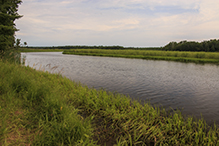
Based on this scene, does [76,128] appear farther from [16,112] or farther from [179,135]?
[179,135]

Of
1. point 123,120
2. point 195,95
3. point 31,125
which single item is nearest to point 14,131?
point 31,125

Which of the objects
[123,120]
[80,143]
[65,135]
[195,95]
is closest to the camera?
[80,143]

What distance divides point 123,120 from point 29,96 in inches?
155

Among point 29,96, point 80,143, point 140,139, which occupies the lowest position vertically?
point 140,139

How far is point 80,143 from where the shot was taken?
3.34m

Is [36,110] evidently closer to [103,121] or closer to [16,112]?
[16,112]

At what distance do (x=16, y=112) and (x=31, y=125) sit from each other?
0.90 metres

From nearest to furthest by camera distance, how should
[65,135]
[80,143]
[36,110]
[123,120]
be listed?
[80,143] → [65,135] → [36,110] → [123,120]

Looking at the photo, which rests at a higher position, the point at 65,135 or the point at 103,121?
the point at 65,135

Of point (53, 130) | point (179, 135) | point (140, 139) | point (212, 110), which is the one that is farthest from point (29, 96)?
point (212, 110)

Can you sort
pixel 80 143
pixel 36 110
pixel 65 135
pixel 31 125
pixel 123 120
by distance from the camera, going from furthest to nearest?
1. pixel 123 120
2. pixel 36 110
3. pixel 31 125
4. pixel 65 135
5. pixel 80 143

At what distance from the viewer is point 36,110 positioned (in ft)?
15.7

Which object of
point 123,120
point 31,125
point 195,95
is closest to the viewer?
point 31,125

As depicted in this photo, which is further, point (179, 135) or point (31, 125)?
point (179, 135)
